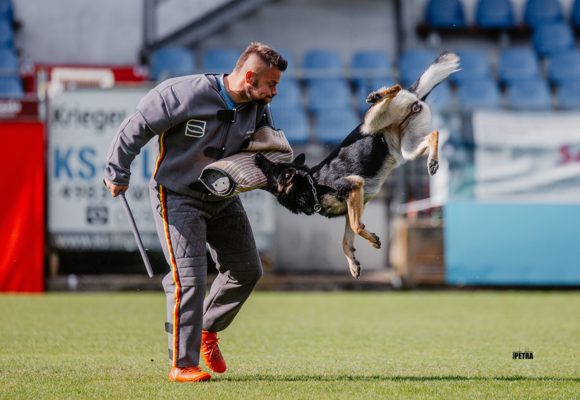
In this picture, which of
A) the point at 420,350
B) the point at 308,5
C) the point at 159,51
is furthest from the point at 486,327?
the point at 308,5

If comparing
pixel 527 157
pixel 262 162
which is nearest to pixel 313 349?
pixel 262 162

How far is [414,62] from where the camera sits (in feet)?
38.9

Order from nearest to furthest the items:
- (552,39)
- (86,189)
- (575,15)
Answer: (86,189) → (552,39) → (575,15)

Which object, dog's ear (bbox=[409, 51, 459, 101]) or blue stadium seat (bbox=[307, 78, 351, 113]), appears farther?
blue stadium seat (bbox=[307, 78, 351, 113])

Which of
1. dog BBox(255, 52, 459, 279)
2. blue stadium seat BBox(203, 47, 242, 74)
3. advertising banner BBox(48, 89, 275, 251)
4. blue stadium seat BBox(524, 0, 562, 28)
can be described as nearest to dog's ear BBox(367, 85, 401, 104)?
dog BBox(255, 52, 459, 279)

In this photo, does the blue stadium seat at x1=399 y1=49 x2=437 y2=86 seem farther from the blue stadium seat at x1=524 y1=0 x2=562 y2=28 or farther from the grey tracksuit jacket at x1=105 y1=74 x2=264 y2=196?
the grey tracksuit jacket at x1=105 y1=74 x2=264 y2=196

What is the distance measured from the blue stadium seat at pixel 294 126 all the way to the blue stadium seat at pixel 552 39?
20.2 ft

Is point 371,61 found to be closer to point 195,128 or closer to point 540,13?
point 540,13

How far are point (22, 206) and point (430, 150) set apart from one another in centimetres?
587

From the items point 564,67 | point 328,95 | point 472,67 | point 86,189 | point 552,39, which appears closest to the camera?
point 86,189

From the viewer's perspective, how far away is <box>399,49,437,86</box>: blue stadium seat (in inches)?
453

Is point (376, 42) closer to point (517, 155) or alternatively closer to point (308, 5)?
point (308, 5)

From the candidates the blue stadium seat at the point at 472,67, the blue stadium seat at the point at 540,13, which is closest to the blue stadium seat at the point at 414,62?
the blue stadium seat at the point at 472,67

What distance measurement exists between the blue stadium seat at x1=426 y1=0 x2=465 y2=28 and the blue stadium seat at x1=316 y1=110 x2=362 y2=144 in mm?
4305
